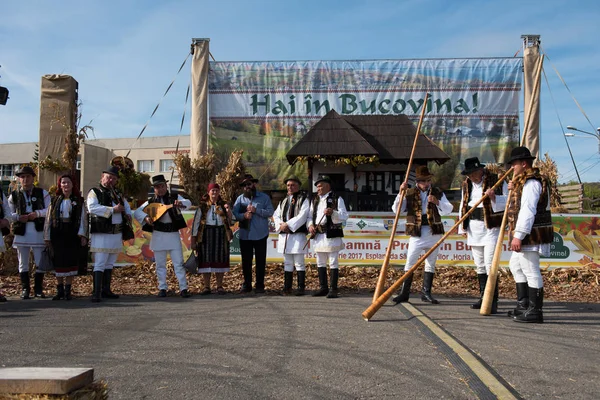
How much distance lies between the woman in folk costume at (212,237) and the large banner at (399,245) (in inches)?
74.8

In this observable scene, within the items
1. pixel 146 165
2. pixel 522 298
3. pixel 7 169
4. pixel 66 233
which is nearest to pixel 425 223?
pixel 522 298

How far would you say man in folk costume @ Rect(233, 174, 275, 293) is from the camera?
874 centimetres

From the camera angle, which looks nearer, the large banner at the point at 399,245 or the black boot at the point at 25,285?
the black boot at the point at 25,285

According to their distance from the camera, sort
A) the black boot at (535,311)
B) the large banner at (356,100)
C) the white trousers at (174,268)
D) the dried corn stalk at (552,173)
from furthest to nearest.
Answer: the large banner at (356,100)
the dried corn stalk at (552,173)
the white trousers at (174,268)
the black boot at (535,311)

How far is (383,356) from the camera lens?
167 inches

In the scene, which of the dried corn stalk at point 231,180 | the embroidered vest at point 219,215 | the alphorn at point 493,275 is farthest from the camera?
the dried corn stalk at point 231,180

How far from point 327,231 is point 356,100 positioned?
12.4 meters

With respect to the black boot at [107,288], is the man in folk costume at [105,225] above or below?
above

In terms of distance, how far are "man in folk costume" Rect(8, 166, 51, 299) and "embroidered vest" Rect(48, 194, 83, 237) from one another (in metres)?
0.38

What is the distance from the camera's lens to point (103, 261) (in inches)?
311

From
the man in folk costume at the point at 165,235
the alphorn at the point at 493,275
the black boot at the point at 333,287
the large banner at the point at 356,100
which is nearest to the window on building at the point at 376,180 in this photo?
the large banner at the point at 356,100

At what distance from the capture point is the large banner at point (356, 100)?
1934cm

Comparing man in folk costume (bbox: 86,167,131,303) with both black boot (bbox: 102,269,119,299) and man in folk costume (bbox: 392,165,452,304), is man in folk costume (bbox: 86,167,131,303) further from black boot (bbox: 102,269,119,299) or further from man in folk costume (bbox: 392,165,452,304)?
man in folk costume (bbox: 392,165,452,304)

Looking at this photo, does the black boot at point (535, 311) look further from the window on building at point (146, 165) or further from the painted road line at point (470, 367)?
the window on building at point (146, 165)
